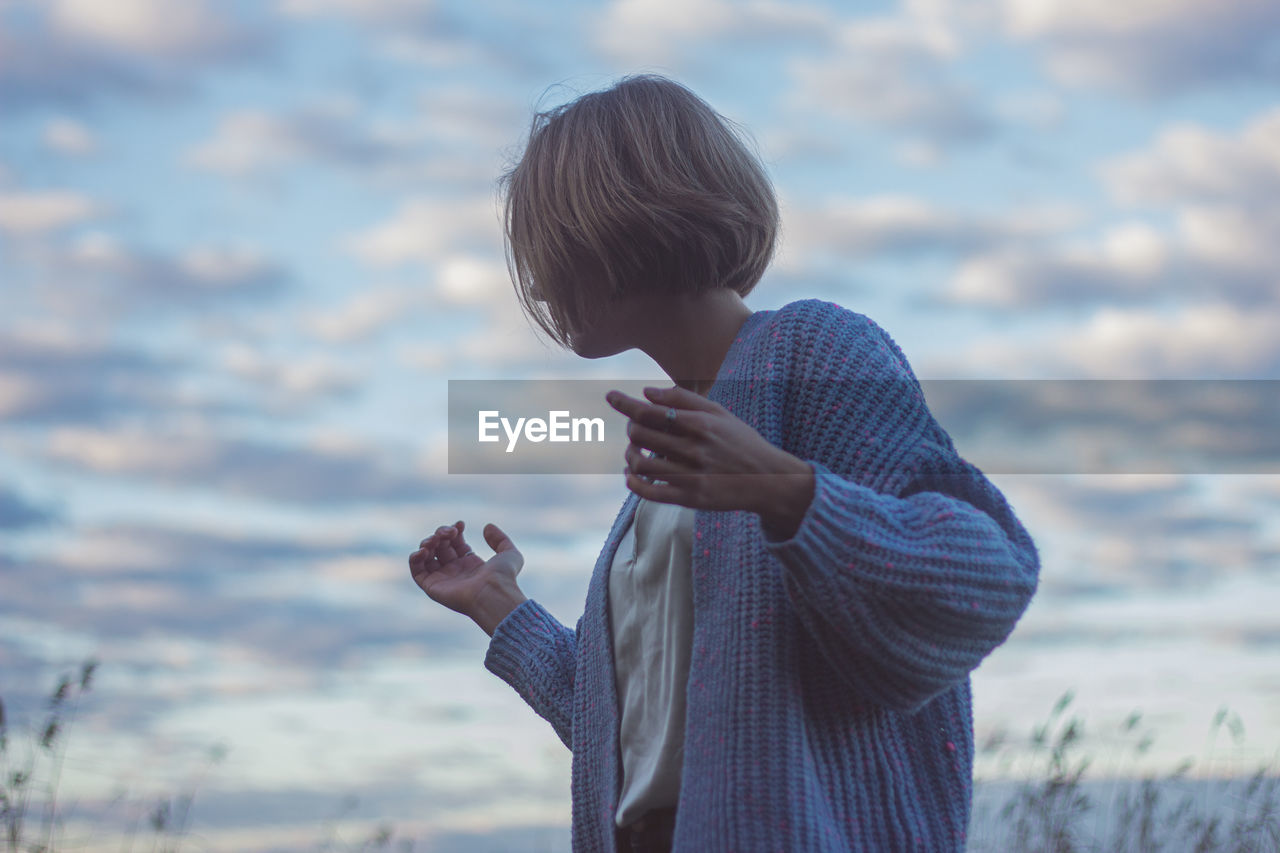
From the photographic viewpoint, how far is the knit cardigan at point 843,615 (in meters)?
1.38

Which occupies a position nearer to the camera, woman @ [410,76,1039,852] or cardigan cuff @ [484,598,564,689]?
woman @ [410,76,1039,852]

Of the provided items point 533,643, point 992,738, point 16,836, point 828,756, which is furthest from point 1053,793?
point 16,836

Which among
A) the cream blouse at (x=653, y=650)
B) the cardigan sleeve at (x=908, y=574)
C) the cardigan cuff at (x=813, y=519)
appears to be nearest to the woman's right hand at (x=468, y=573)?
the cream blouse at (x=653, y=650)

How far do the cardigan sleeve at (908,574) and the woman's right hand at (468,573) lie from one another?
981 mm

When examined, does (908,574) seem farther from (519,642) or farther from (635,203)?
(519,642)

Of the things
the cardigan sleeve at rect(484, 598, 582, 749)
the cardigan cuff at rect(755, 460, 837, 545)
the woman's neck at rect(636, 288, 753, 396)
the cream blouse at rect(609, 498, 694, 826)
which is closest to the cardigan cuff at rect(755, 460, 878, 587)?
the cardigan cuff at rect(755, 460, 837, 545)

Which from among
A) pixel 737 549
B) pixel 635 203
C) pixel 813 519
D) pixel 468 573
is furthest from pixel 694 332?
pixel 468 573

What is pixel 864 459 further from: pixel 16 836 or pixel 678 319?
pixel 16 836

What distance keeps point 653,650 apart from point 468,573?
727mm

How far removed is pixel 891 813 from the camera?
1532mm

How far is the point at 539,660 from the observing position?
215cm

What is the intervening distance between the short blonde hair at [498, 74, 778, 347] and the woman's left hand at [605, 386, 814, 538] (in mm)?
627

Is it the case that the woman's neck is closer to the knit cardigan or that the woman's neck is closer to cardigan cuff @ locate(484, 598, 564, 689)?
the knit cardigan

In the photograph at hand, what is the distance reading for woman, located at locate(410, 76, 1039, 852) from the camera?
4.48ft
